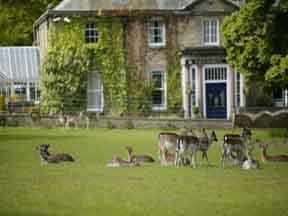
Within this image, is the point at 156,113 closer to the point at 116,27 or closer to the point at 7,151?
the point at 116,27

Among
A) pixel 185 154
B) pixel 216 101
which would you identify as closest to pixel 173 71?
pixel 216 101

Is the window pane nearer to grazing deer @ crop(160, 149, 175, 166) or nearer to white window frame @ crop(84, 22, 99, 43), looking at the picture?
white window frame @ crop(84, 22, 99, 43)

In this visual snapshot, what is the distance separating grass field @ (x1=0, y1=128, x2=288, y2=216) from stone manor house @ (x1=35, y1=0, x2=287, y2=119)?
25438 millimetres

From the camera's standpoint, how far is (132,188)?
24312 mm

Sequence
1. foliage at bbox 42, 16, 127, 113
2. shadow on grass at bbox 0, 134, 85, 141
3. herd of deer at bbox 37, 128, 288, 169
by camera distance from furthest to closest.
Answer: foliage at bbox 42, 16, 127, 113, shadow on grass at bbox 0, 134, 85, 141, herd of deer at bbox 37, 128, 288, 169

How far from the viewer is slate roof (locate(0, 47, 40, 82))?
7081 cm

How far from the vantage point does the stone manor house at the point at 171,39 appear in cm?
6172

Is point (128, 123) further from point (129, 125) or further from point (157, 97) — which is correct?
point (157, 97)

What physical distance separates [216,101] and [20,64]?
54.9 feet

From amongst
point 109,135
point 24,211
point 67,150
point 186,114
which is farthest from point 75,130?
point 24,211

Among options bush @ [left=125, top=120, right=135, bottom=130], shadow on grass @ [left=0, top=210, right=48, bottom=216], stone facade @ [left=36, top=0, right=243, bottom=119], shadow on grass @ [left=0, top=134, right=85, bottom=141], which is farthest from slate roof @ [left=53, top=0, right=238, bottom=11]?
shadow on grass @ [left=0, top=210, right=48, bottom=216]

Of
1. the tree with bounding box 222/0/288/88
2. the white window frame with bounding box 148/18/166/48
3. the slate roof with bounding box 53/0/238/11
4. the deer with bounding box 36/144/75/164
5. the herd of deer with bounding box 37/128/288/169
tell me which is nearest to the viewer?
the herd of deer with bounding box 37/128/288/169

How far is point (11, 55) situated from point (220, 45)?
17615 mm

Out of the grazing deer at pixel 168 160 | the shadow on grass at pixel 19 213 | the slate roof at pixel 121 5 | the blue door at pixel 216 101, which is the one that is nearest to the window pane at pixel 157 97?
the blue door at pixel 216 101
